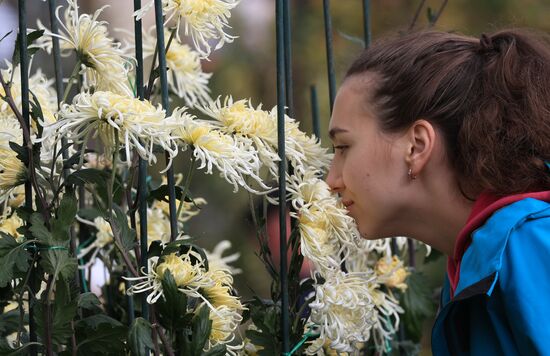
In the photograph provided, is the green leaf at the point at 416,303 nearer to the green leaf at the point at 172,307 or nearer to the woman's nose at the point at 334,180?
the woman's nose at the point at 334,180

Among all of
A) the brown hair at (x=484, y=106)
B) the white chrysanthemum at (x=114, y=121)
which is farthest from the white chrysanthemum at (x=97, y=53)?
the brown hair at (x=484, y=106)

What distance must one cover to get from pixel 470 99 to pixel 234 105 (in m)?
0.41

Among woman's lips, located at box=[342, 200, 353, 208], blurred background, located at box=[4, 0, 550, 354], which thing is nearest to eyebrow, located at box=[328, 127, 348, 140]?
woman's lips, located at box=[342, 200, 353, 208]

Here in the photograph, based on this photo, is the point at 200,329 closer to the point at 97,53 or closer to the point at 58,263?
the point at 58,263

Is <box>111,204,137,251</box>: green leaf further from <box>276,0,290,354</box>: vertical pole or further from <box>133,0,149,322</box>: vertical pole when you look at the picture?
<box>276,0,290,354</box>: vertical pole

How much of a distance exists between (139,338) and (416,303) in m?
0.89

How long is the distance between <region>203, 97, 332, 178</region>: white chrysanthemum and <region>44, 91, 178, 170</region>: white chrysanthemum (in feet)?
0.71

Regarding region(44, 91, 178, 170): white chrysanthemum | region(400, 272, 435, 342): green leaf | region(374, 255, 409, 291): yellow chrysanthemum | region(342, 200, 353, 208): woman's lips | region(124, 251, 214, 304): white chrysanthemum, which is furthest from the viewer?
region(400, 272, 435, 342): green leaf

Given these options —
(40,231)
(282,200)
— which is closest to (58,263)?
(40,231)

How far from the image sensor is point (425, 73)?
5.18ft

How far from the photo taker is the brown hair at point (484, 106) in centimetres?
153

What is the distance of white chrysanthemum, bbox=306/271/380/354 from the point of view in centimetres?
153

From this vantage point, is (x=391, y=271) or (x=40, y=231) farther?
(x=391, y=271)

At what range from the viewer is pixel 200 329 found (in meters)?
1.39
